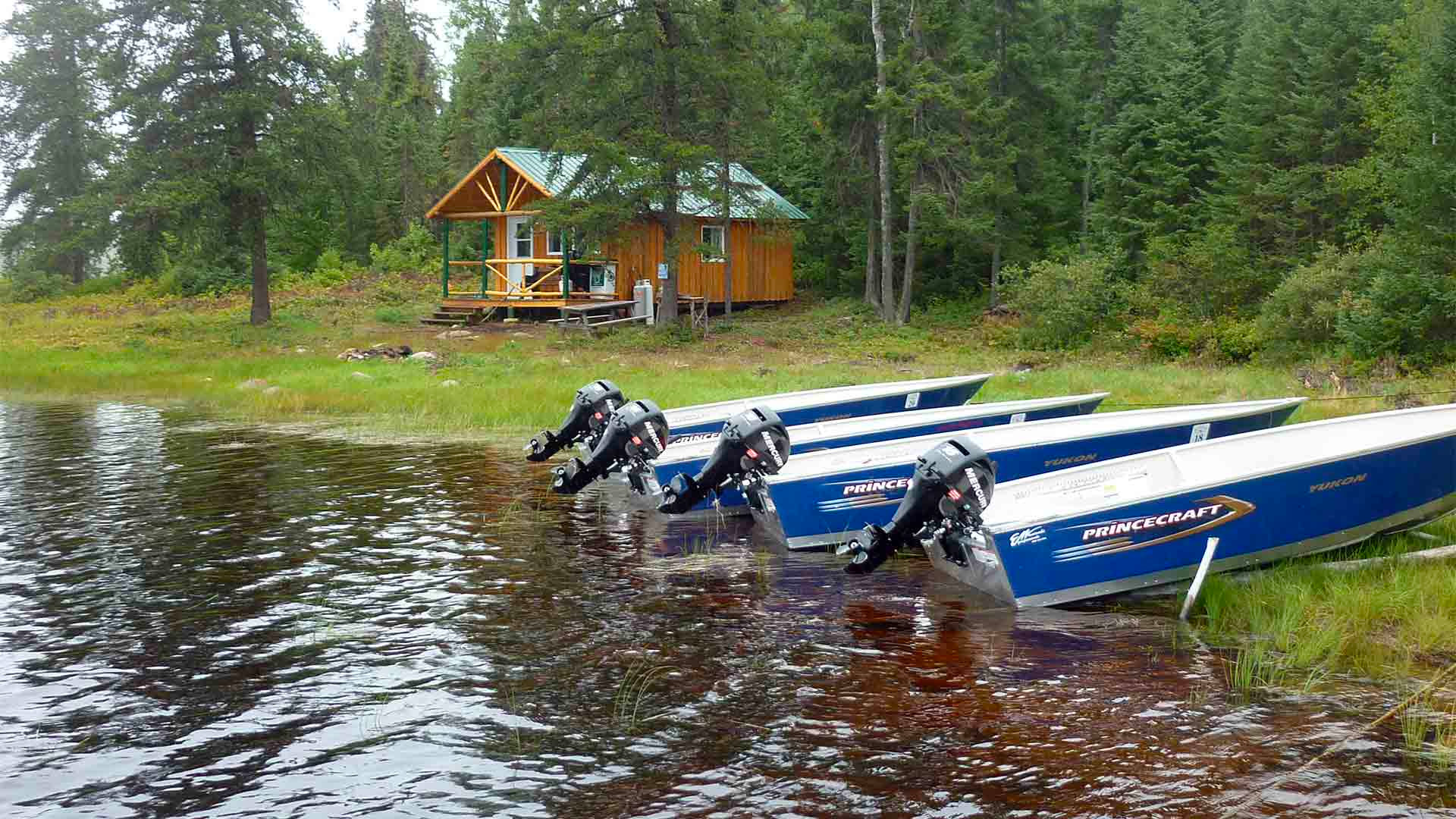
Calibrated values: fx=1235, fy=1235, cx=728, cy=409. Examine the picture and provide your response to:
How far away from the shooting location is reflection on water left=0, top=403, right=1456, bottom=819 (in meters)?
5.37

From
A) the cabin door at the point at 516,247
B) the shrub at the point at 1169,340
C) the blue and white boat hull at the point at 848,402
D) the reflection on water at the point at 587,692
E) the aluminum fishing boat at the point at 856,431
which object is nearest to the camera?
the reflection on water at the point at 587,692

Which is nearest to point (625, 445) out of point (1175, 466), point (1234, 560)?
point (1175, 466)

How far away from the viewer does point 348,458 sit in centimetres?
1476

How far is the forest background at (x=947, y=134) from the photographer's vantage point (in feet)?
90.3

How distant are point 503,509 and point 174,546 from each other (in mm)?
2898

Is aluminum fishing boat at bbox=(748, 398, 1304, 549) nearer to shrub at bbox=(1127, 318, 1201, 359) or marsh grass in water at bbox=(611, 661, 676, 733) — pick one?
marsh grass in water at bbox=(611, 661, 676, 733)

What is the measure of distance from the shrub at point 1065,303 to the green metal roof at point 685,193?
651 centimetres

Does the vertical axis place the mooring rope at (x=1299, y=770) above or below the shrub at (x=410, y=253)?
below

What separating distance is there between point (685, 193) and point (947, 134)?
269 inches

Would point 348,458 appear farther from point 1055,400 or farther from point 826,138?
point 826,138

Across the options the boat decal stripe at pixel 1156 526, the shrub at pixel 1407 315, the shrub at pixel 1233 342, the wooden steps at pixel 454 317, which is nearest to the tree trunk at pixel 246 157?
the wooden steps at pixel 454 317

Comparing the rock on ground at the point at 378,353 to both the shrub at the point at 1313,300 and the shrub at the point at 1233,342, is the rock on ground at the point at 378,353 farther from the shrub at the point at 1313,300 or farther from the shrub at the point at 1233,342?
the shrub at the point at 1313,300

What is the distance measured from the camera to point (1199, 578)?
7922 mm

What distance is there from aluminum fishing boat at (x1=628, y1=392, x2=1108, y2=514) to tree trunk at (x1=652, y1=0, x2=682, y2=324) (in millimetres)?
16171
